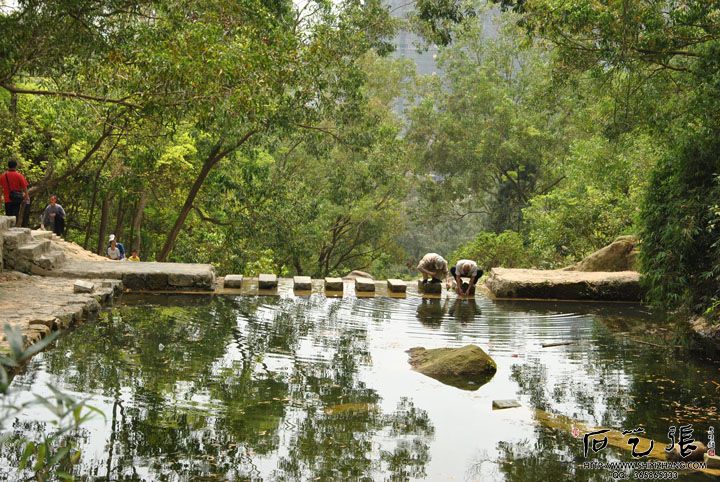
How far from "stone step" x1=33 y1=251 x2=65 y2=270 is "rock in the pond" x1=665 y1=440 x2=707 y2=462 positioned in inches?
399

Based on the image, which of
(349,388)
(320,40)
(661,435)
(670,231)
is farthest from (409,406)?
(320,40)

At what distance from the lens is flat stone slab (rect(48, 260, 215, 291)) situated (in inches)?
516

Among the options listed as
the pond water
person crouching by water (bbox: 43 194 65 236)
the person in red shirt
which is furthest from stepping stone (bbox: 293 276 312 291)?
person crouching by water (bbox: 43 194 65 236)

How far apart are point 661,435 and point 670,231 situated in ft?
Answer: 13.8

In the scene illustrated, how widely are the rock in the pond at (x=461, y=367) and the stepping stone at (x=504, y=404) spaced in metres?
0.81

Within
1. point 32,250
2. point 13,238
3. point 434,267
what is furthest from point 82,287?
point 434,267

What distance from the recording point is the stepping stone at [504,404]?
698 centimetres

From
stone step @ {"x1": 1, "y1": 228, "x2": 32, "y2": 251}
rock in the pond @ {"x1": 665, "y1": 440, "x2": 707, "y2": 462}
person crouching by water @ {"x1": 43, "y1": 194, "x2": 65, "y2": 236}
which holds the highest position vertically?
person crouching by water @ {"x1": 43, "y1": 194, "x2": 65, "y2": 236}

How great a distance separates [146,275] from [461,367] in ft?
22.8

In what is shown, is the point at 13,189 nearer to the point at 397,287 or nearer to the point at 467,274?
the point at 397,287

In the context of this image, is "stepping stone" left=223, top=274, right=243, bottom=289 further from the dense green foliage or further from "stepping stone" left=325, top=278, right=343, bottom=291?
the dense green foliage

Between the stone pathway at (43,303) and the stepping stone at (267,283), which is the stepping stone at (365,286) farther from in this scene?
the stone pathway at (43,303)

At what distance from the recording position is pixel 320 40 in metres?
16.9

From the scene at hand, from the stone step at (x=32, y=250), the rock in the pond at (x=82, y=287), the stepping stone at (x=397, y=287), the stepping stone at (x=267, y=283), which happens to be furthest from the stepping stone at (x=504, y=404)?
the stone step at (x=32, y=250)
